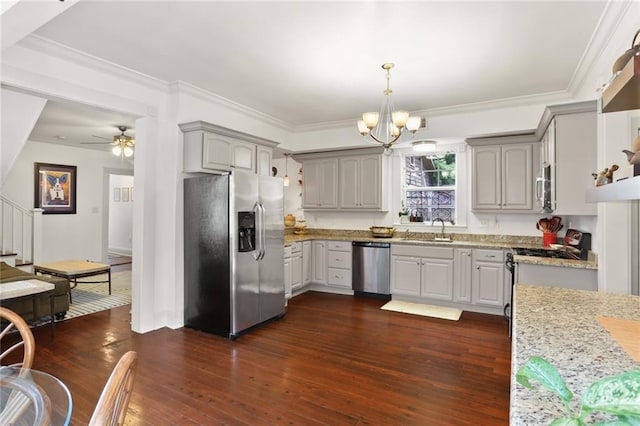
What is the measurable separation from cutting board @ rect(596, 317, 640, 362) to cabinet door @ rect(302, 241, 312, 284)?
429 cm

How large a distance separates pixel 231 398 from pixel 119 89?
3094 millimetres

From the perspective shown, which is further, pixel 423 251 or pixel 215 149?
pixel 423 251

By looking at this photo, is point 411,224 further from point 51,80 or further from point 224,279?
point 51,80

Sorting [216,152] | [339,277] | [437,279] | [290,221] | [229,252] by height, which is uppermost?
[216,152]

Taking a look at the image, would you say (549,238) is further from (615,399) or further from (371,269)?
(615,399)

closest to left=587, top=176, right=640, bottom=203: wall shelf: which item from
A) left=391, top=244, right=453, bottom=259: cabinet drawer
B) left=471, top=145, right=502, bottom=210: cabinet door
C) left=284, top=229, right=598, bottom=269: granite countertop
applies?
left=284, top=229, right=598, bottom=269: granite countertop

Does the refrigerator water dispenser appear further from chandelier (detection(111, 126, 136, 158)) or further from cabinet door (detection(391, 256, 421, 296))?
chandelier (detection(111, 126, 136, 158))

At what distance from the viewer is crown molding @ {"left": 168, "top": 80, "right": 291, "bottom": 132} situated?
3.90 meters

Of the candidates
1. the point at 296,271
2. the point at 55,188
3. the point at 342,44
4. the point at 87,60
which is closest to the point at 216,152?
the point at 87,60

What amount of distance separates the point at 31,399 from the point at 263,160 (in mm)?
3782

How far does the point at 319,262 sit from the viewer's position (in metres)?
5.64

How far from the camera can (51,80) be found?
3.00 metres

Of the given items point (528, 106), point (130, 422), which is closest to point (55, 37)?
point (130, 422)

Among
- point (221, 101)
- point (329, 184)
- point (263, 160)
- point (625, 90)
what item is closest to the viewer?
point (625, 90)
